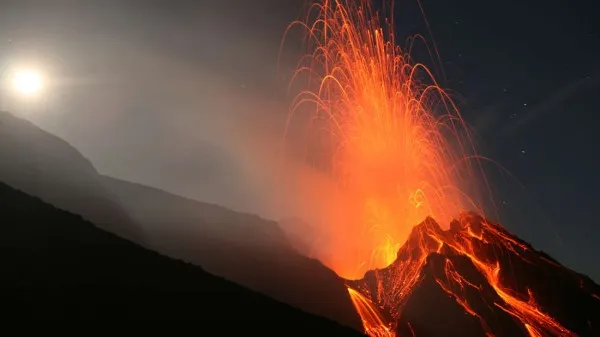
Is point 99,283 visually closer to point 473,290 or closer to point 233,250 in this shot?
point 233,250

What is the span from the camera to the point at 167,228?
63031mm

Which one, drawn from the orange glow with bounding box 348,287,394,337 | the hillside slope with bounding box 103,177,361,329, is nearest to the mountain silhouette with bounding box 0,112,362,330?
the hillside slope with bounding box 103,177,361,329

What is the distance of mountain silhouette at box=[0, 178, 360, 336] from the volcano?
31.2 m

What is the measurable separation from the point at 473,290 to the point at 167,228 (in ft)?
164

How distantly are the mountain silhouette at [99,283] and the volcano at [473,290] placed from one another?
31.2 m

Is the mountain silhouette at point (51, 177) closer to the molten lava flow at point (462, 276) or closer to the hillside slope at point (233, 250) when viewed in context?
the hillside slope at point (233, 250)

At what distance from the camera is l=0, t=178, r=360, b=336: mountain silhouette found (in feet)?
64.2

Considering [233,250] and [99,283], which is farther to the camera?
[233,250]

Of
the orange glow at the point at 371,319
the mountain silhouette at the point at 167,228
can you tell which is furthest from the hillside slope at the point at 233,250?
the orange glow at the point at 371,319

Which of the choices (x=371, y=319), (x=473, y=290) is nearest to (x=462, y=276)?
(x=473, y=290)

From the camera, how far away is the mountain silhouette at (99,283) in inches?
771

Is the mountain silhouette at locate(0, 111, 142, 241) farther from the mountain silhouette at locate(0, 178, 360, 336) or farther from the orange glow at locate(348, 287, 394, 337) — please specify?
the orange glow at locate(348, 287, 394, 337)

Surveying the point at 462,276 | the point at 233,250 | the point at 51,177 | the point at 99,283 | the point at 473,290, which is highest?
the point at 51,177

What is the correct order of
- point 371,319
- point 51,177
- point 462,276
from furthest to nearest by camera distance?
point 462,276 < point 371,319 < point 51,177
